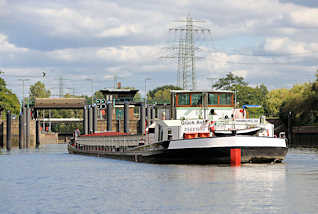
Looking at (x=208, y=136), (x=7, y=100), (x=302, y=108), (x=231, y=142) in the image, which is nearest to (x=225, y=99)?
(x=208, y=136)

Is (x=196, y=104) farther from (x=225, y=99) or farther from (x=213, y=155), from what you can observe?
(x=213, y=155)

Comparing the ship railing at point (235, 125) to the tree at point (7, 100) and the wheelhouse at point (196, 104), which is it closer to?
the wheelhouse at point (196, 104)

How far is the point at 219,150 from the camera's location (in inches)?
1759

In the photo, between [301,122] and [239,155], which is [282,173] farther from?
[301,122]

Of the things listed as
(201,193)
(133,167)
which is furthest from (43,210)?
(133,167)

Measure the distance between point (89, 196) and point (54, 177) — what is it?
1125 cm

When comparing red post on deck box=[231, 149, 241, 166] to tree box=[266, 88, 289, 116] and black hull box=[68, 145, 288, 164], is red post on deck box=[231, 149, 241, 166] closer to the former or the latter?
black hull box=[68, 145, 288, 164]

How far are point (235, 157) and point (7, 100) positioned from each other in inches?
3835

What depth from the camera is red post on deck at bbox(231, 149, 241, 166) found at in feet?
147

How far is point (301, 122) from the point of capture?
133 m

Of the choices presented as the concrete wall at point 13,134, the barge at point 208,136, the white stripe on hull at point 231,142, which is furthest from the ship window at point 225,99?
the concrete wall at point 13,134

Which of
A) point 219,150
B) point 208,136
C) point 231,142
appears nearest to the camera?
point 231,142

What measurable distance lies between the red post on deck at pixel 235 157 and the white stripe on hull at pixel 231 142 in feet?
1.64

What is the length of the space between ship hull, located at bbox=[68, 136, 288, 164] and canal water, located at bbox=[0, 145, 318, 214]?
0.69 m
